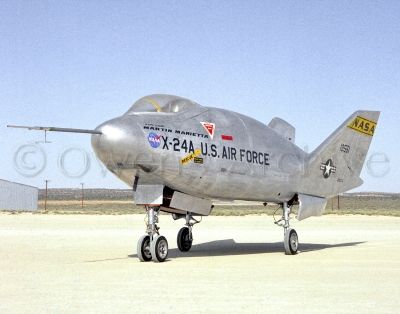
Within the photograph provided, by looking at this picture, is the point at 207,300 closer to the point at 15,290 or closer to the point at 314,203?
the point at 15,290

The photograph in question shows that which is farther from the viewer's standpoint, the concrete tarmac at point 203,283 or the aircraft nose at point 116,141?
the aircraft nose at point 116,141

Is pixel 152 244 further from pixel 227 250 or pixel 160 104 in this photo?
pixel 227 250

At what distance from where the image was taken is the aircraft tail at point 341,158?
63.9ft

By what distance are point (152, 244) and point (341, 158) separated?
8.88m

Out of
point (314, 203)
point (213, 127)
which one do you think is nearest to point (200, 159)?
point (213, 127)

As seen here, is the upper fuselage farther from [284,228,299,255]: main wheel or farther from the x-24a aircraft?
[284,228,299,255]: main wheel

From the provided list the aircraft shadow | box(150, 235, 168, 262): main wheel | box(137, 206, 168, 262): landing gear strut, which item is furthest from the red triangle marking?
the aircraft shadow

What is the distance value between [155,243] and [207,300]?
583 cm

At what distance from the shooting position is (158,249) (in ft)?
47.6

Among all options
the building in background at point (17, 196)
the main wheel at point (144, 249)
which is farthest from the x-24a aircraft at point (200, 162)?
the building in background at point (17, 196)

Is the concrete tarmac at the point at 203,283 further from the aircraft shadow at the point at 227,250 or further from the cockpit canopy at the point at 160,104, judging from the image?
the cockpit canopy at the point at 160,104

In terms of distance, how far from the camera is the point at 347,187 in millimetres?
20875

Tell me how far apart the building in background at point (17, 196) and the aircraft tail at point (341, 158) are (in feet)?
236

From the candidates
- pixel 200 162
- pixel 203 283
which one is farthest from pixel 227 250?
pixel 203 283
